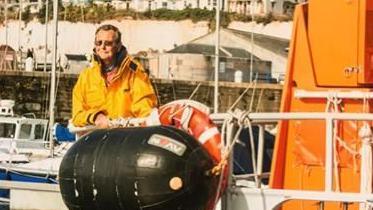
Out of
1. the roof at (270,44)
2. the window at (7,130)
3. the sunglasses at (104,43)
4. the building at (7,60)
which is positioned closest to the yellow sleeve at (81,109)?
the sunglasses at (104,43)

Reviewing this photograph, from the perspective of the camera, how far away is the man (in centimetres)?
714

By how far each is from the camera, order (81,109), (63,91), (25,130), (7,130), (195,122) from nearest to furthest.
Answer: (195,122), (81,109), (25,130), (7,130), (63,91)

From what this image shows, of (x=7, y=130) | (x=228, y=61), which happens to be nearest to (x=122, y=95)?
(x=7, y=130)

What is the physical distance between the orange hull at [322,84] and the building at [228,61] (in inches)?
1405

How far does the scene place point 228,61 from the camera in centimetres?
4722

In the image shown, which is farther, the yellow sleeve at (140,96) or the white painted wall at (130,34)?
the white painted wall at (130,34)

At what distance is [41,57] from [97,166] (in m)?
51.8

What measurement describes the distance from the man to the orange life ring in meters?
0.51

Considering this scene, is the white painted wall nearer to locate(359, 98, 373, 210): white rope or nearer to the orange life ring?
the orange life ring

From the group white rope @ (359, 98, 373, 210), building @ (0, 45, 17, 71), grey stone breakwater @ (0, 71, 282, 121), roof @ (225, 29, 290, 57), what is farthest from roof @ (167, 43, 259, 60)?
white rope @ (359, 98, 373, 210)

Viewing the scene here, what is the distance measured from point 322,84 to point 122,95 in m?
1.57

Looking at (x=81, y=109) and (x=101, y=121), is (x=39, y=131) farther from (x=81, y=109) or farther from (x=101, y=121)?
(x=101, y=121)

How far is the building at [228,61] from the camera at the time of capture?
46438 mm

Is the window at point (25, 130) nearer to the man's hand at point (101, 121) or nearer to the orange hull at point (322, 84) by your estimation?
the man's hand at point (101, 121)
